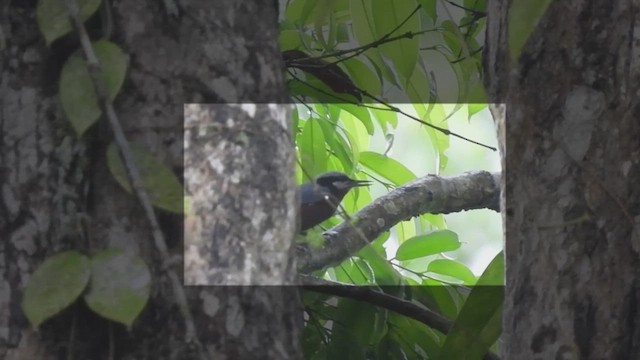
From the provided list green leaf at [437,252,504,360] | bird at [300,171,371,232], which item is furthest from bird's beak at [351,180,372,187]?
green leaf at [437,252,504,360]

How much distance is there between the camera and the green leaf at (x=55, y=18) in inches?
18.9

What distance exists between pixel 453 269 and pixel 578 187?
384 millimetres

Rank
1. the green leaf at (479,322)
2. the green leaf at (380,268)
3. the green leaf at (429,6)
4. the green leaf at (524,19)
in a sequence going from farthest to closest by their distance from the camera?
the green leaf at (380,268)
the green leaf at (429,6)
the green leaf at (479,322)
the green leaf at (524,19)

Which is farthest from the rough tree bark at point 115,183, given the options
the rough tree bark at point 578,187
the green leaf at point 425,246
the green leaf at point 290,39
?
the green leaf at point 425,246

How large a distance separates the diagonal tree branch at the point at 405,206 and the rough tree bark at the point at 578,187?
0.74 ft

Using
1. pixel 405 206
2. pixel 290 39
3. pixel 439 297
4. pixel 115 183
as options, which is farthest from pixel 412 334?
pixel 115 183

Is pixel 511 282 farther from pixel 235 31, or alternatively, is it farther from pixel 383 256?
pixel 383 256

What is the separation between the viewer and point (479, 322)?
2.00ft

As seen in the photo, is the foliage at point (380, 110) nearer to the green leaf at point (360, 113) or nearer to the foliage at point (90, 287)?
the green leaf at point (360, 113)

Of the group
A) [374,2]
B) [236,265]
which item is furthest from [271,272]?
[374,2]

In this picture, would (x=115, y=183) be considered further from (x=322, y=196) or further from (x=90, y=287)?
(x=322, y=196)

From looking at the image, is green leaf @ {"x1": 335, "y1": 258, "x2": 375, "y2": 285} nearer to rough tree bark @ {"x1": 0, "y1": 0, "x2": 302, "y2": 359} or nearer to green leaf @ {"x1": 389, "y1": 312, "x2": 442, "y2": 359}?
green leaf @ {"x1": 389, "y1": 312, "x2": 442, "y2": 359}

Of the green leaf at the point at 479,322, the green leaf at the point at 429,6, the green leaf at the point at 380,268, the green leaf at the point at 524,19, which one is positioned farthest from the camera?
the green leaf at the point at 380,268

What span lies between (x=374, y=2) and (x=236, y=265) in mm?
255
